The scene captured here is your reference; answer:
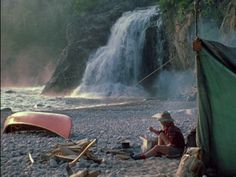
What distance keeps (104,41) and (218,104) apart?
73.3ft

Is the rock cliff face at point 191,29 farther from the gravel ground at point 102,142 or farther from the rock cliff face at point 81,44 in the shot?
the rock cliff face at point 81,44

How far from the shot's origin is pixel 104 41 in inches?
1081

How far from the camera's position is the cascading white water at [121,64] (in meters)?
23.3

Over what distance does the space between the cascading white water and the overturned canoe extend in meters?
10.9

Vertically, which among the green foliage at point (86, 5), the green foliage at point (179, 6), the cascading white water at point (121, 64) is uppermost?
the green foliage at point (86, 5)

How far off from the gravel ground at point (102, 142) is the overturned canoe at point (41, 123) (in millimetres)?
162

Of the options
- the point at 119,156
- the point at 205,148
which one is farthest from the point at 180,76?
the point at 205,148

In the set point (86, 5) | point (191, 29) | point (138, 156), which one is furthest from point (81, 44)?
point (138, 156)

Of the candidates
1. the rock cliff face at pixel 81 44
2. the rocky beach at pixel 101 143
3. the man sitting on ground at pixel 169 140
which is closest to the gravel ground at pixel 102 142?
the rocky beach at pixel 101 143

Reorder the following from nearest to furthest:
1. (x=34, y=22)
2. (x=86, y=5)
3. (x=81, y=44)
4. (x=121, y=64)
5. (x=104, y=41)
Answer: (x=121, y=64) → (x=104, y=41) → (x=81, y=44) → (x=86, y=5) → (x=34, y=22)

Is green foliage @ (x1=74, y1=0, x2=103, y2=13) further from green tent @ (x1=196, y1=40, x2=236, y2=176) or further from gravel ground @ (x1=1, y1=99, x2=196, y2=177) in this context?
green tent @ (x1=196, y1=40, x2=236, y2=176)

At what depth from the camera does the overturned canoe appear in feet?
33.3

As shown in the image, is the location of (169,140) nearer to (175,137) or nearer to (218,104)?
(175,137)

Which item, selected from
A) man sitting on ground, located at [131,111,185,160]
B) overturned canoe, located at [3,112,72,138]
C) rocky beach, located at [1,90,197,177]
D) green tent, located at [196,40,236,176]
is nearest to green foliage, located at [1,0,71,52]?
rocky beach, located at [1,90,197,177]
